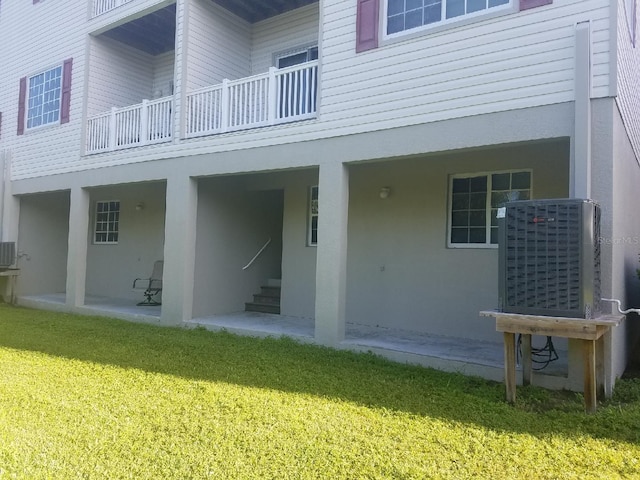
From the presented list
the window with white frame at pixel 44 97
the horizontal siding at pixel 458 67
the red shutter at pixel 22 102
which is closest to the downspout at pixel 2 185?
the red shutter at pixel 22 102

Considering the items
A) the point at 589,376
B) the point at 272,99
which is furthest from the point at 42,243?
the point at 589,376

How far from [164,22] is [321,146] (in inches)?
223

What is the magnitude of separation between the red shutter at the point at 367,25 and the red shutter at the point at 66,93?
289 inches

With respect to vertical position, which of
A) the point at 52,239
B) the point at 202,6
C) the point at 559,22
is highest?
the point at 202,6

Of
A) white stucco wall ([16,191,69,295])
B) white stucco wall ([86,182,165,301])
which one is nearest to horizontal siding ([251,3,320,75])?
white stucco wall ([86,182,165,301])

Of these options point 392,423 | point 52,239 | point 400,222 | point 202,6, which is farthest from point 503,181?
point 52,239

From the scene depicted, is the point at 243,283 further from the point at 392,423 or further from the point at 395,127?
the point at 392,423

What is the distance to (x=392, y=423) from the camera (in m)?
3.97

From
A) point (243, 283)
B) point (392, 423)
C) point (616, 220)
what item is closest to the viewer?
point (392, 423)

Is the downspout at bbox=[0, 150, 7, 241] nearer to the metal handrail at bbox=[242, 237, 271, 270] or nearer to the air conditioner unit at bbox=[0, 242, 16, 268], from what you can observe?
the air conditioner unit at bbox=[0, 242, 16, 268]

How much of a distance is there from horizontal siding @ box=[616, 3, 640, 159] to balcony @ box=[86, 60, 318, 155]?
12.4ft

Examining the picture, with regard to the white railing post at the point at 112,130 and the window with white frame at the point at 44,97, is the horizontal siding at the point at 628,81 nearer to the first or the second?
→ the white railing post at the point at 112,130

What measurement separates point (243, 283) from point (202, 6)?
17.1 feet

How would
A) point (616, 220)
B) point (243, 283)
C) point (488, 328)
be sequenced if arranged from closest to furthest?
point (616, 220) < point (488, 328) < point (243, 283)
